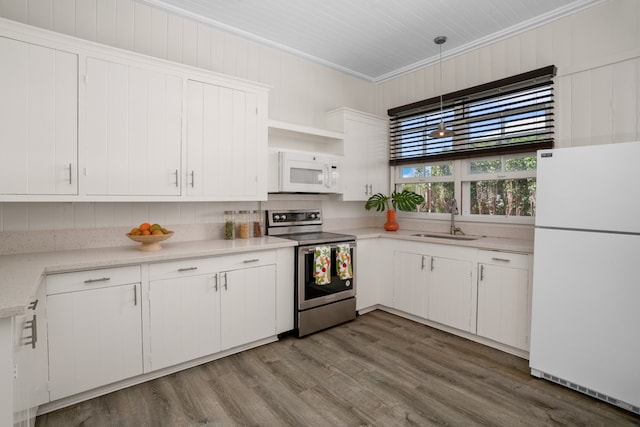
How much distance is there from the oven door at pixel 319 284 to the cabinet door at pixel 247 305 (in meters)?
0.26

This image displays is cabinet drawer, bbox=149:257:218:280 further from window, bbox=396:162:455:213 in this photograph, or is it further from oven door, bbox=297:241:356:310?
window, bbox=396:162:455:213

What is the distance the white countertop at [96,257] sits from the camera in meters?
1.42

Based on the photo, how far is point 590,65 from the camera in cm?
278

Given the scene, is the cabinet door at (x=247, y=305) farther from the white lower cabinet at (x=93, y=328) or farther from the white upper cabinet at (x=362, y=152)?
the white upper cabinet at (x=362, y=152)

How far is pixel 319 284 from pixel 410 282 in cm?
102

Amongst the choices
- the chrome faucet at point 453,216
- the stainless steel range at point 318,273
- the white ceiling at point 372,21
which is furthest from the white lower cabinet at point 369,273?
the white ceiling at point 372,21

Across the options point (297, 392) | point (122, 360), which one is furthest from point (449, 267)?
point (122, 360)

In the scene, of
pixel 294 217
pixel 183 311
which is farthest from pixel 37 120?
pixel 294 217

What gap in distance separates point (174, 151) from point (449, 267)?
259cm

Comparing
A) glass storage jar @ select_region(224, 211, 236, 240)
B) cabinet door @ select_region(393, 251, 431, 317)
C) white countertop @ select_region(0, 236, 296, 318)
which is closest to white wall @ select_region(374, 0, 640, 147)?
cabinet door @ select_region(393, 251, 431, 317)

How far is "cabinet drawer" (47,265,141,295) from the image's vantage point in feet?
6.51

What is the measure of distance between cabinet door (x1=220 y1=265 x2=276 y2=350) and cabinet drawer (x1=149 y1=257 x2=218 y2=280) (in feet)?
0.49

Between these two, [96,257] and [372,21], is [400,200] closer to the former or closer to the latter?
[372,21]

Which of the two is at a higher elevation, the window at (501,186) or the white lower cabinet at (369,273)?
the window at (501,186)
